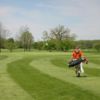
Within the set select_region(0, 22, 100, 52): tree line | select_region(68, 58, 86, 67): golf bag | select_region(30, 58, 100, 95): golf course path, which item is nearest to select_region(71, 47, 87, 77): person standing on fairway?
select_region(68, 58, 86, 67): golf bag

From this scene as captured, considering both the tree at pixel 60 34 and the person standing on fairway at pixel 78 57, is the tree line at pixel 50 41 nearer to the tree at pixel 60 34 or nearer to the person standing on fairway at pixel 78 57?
the tree at pixel 60 34

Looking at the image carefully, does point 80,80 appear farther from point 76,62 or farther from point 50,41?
point 50,41

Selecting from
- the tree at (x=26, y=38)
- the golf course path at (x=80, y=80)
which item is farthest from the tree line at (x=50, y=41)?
the golf course path at (x=80, y=80)

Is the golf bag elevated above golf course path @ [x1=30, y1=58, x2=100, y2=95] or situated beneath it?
elevated above

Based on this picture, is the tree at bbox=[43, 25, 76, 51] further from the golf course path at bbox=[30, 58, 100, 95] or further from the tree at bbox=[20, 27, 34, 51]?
the golf course path at bbox=[30, 58, 100, 95]

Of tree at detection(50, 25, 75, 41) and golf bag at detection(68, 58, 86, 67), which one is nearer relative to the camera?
golf bag at detection(68, 58, 86, 67)

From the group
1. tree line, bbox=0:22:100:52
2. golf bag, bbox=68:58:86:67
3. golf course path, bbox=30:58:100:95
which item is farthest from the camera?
tree line, bbox=0:22:100:52

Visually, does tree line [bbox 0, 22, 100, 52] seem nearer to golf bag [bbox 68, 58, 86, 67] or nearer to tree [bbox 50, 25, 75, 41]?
tree [bbox 50, 25, 75, 41]

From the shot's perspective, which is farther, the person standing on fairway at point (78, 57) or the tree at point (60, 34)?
the tree at point (60, 34)

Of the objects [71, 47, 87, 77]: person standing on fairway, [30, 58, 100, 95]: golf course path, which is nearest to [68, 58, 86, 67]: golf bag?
[71, 47, 87, 77]: person standing on fairway

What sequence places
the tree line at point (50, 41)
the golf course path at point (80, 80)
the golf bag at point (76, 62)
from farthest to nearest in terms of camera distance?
the tree line at point (50, 41) → the golf bag at point (76, 62) → the golf course path at point (80, 80)

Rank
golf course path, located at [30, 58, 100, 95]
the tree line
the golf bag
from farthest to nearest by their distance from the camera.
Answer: the tree line < the golf bag < golf course path, located at [30, 58, 100, 95]

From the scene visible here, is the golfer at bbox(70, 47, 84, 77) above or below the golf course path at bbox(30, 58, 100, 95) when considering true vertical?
above

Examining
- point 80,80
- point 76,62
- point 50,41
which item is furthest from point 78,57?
point 50,41
